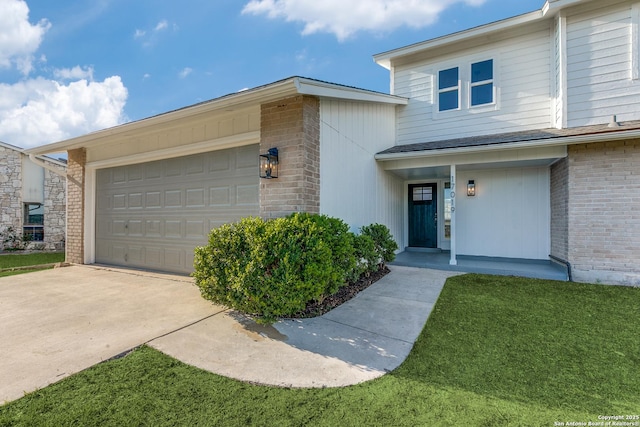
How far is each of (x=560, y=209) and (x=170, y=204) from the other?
867cm

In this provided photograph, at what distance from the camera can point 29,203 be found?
1153 cm

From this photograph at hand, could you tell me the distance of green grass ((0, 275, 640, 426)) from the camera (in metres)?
2.01

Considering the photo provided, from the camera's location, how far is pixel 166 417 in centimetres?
200

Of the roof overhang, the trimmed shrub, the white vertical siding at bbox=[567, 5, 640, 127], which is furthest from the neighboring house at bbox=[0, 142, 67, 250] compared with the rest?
the white vertical siding at bbox=[567, 5, 640, 127]

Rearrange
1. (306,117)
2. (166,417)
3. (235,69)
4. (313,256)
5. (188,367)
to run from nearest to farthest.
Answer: (166,417) → (188,367) → (313,256) → (306,117) → (235,69)

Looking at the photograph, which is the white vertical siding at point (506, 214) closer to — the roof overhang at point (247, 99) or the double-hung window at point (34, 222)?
the roof overhang at point (247, 99)

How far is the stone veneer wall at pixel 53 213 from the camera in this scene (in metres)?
11.7

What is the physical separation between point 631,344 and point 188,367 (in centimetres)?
459

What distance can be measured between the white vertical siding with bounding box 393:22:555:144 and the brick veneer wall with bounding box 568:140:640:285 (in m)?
1.79

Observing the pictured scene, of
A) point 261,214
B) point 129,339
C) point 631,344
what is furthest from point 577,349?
point 129,339

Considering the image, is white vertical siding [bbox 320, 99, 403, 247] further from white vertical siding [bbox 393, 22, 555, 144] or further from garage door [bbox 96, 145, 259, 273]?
garage door [bbox 96, 145, 259, 273]

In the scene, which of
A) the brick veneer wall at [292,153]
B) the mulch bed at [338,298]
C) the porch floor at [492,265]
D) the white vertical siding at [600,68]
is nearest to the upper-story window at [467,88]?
the white vertical siding at [600,68]

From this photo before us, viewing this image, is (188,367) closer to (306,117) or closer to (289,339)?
(289,339)

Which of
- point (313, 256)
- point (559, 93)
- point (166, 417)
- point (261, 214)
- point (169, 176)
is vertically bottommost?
point (166, 417)
